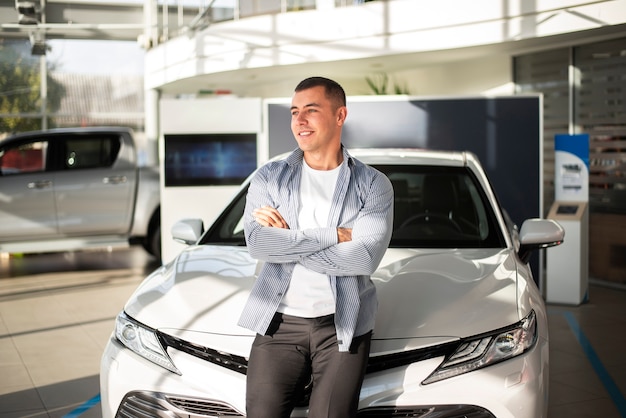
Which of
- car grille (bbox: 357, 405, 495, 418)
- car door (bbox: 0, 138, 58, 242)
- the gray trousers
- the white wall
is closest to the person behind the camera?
the gray trousers

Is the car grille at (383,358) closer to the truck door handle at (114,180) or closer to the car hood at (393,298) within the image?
the car hood at (393,298)

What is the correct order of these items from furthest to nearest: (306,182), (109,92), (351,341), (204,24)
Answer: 1. (109,92)
2. (204,24)
3. (306,182)
4. (351,341)

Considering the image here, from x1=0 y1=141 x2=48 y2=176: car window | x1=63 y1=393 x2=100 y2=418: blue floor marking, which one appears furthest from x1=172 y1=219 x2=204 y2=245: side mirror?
x1=0 y1=141 x2=48 y2=176: car window

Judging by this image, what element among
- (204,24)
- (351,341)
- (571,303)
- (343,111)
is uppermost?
(204,24)

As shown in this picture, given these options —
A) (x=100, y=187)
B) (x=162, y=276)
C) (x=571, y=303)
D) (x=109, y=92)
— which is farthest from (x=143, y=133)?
(x=162, y=276)

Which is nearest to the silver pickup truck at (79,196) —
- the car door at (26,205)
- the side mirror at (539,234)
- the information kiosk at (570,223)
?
the car door at (26,205)

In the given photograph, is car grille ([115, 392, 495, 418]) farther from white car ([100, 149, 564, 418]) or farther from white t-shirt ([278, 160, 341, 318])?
white t-shirt ([278, 160, 341, 318])

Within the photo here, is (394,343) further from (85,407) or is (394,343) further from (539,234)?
A: (85,407)

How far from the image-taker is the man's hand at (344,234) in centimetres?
243

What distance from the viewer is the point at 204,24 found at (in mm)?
Result: 14352

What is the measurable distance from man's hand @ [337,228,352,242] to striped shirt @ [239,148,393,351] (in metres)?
0.02

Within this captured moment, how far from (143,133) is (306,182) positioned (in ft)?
57.8

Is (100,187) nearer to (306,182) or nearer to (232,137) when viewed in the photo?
(232,137)

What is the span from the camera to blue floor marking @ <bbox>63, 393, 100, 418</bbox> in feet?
14.1
